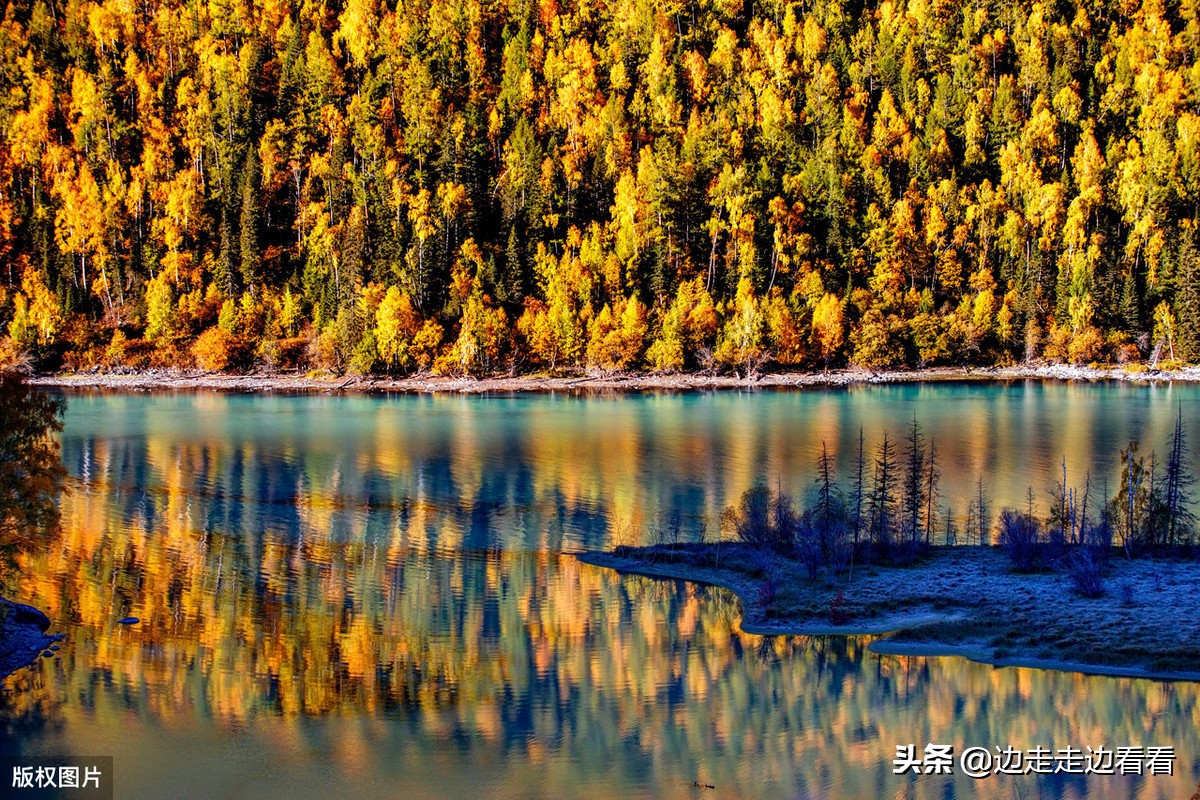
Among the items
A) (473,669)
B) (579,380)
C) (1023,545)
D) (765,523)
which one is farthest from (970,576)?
(579,380)

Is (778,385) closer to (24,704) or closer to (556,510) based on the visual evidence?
(556,510)

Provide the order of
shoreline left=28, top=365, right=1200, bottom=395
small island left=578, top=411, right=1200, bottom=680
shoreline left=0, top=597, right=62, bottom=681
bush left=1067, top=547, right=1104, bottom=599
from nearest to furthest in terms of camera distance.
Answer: shoreline left=0, top=597, right=62, bottom=681 < small island left=578, top=411, right=1200, bottom=680 < bush left=1067, top=547, right=1104, bottom=599 < shoreline left=28, top=365, right=1200, bottom=395

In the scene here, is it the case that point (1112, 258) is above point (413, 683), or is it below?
above

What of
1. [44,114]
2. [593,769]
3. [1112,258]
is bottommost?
[593,769]

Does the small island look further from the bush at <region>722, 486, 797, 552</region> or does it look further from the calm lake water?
the calm lake water

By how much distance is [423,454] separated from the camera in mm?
52688

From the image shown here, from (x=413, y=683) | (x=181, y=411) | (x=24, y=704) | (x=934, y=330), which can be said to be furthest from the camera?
(x=934, y=330)

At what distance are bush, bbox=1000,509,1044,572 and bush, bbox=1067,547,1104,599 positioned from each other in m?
1.16

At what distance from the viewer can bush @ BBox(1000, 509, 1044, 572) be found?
2591cm

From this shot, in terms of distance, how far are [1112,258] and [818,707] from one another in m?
104

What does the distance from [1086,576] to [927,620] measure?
396 centimetres

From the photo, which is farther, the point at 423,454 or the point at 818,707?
the point at 423,454

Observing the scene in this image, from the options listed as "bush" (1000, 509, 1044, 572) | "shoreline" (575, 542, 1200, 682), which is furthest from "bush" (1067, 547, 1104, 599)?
"bush" (1000, 509, 1044, 572)

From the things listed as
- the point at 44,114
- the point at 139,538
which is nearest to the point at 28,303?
the point at 44,114
